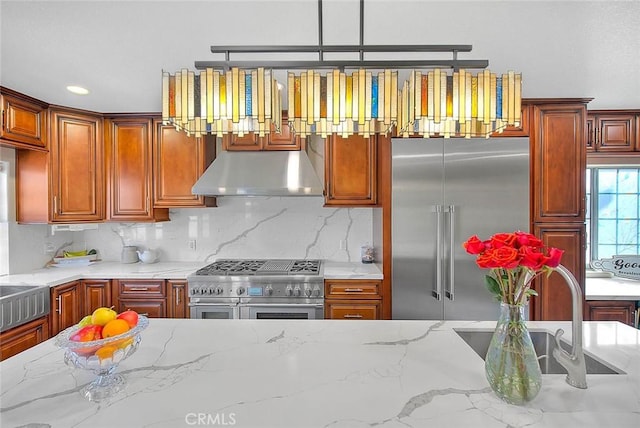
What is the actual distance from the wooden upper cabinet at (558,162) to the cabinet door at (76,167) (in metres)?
3.88

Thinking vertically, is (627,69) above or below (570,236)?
above

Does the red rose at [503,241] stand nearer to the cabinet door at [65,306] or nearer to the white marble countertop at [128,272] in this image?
the white marble countertop at [128,272]

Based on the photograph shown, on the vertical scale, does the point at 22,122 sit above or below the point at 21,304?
above

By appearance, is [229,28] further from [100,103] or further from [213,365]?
[100,103]

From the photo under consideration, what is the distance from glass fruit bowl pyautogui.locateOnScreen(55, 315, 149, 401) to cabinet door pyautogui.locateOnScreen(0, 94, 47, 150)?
7.70 feet

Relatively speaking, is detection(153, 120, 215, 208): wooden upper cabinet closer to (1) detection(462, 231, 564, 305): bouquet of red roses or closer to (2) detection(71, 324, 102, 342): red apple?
(2) detection(71, 324, 102, 342): red apple

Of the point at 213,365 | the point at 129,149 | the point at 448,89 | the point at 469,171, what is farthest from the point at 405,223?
the point at 129,149

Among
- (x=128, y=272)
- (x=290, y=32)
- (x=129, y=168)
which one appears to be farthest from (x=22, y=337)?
(x=290, y=32)

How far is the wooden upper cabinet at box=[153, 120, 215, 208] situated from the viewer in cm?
315

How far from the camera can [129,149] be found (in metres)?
3.19

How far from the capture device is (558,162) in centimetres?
278

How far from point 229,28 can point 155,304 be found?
2300 millimetres

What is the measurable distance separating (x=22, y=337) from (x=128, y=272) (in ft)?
2.63

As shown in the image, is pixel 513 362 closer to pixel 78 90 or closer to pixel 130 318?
pixel 130 318
